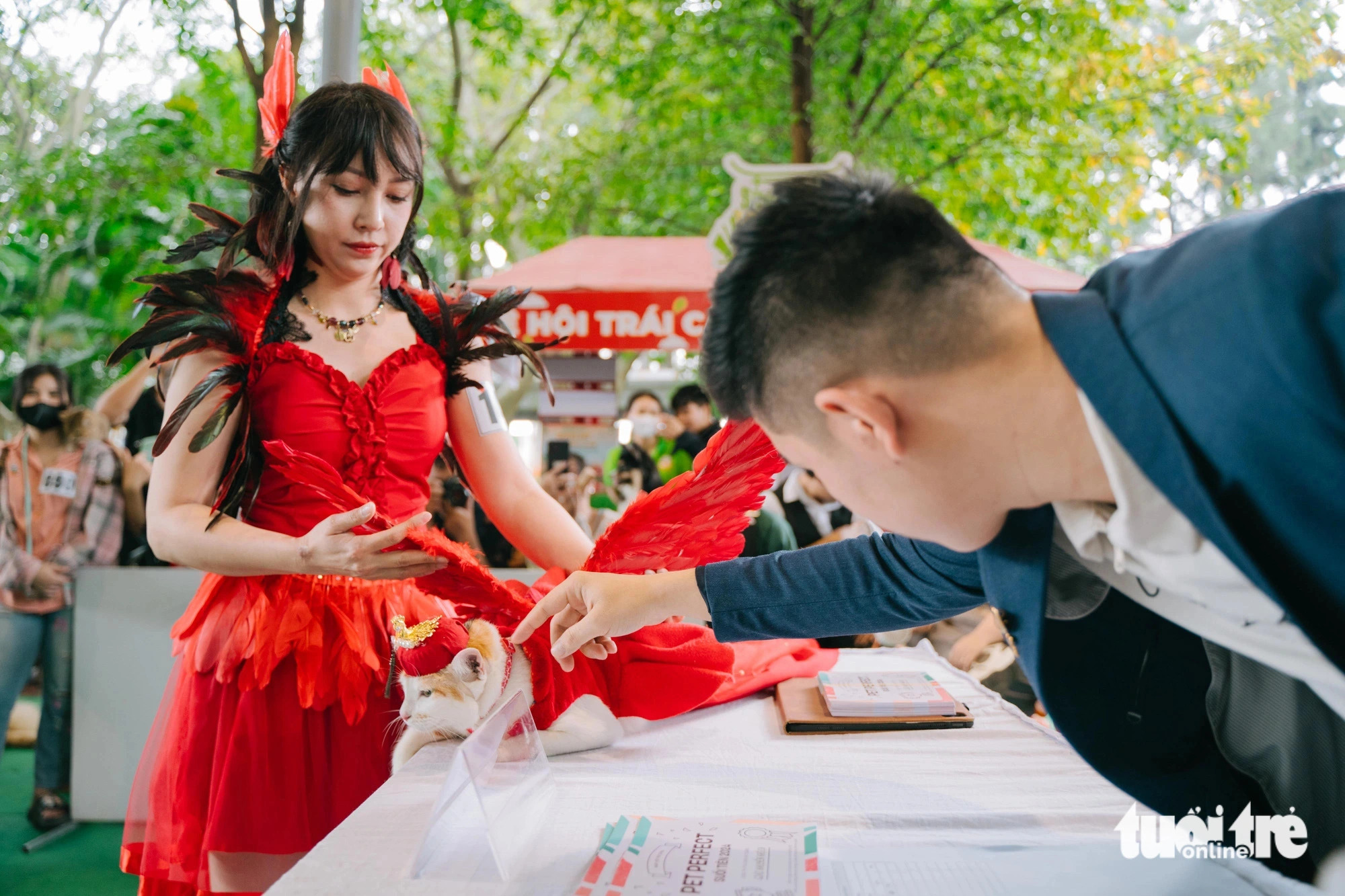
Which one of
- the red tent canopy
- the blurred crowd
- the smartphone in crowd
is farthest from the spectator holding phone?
the smartphone in crowd

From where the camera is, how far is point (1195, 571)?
2.21ft

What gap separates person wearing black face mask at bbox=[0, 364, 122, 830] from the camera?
2910mm

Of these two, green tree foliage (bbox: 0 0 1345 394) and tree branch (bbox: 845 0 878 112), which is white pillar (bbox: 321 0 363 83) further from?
tree branch (bbox: 845 0 878 112)

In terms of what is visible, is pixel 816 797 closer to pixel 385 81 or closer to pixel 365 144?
pixel 365 144

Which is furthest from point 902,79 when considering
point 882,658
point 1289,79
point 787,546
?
point 882,658

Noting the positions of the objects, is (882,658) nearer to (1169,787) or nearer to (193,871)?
(1169,787)

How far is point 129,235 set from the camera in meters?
7.64

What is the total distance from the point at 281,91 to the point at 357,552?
781 mm

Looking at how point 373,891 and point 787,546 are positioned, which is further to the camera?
point 787,546

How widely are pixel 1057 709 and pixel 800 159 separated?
497 centimetres

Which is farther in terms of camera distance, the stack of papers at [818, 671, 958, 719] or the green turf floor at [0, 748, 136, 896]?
the green turf floor at [0, 748, 136, 896]

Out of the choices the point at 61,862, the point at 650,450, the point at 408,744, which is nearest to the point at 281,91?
the point at 408,744

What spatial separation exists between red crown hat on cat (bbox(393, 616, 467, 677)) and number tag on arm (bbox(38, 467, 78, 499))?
8.31 feet

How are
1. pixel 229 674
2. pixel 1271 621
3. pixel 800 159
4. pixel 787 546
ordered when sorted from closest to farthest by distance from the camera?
pixel 1271 621, pixel 229 674, pixel 787 546, pixel 800 159
